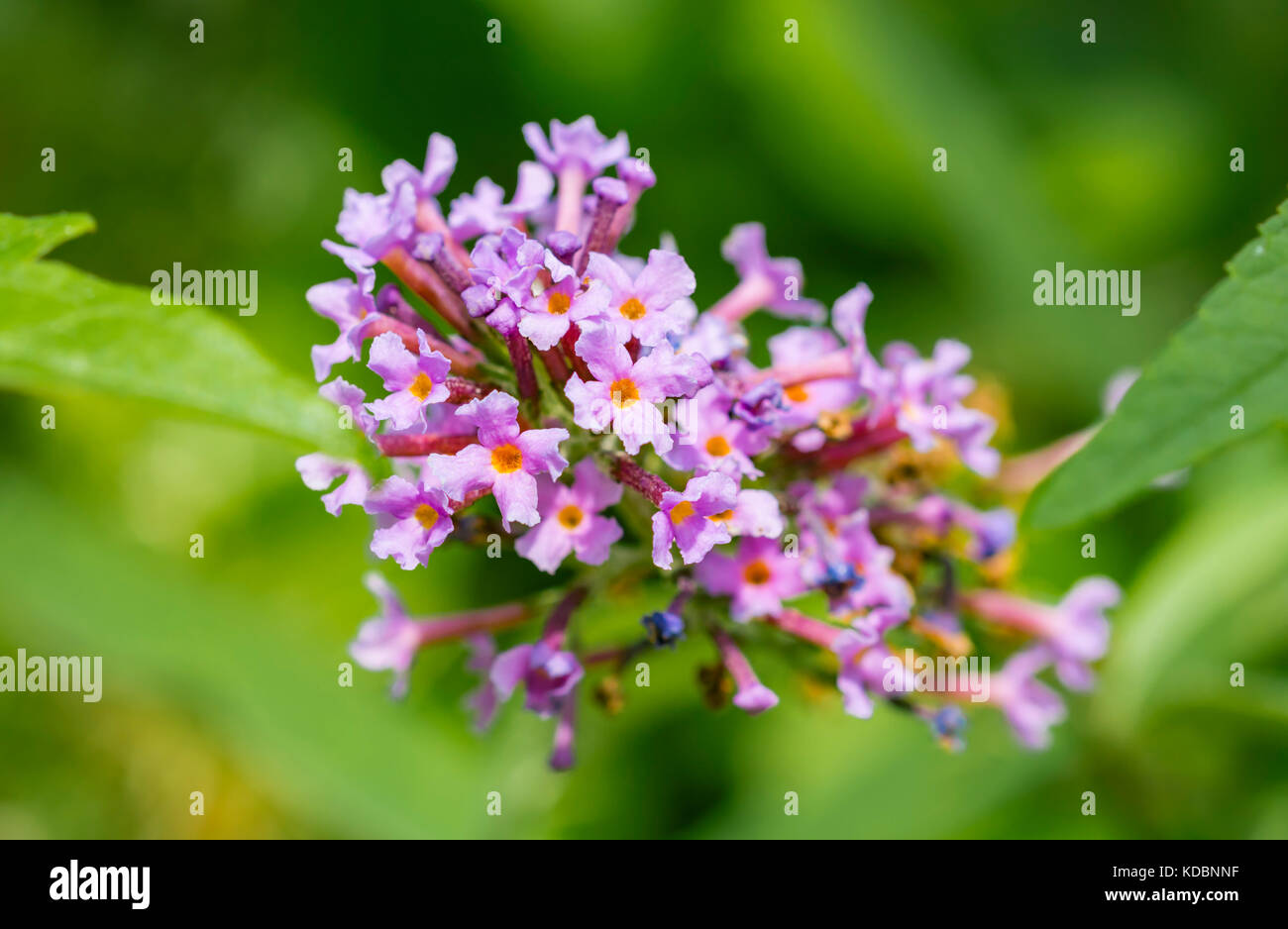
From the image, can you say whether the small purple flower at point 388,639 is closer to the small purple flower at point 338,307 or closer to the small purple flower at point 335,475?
the small purple flower at point 335,475

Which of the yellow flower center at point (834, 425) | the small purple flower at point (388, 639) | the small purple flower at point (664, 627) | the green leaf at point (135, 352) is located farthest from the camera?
the small purple flower at point (388, 639)

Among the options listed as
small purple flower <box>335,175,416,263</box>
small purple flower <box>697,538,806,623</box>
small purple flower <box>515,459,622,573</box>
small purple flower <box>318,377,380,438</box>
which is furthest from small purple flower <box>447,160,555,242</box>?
small purple flower <box>697,538,806,623</box>

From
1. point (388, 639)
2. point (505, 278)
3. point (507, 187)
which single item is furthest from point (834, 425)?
point (507, 187)

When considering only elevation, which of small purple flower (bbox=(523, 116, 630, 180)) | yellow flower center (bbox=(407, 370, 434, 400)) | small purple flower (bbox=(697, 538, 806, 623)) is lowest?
small purple flower (bbox=(697, 538, 806, 623))

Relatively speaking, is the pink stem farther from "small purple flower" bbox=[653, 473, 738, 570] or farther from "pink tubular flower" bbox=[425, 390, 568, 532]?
"small purple flower" bbox=[653, 473, 738, 570]

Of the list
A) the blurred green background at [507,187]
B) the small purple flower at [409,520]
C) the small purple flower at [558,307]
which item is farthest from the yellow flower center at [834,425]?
the blurred green background at [507,187]

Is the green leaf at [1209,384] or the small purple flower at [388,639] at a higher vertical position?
the green leaf at [1209,384]
